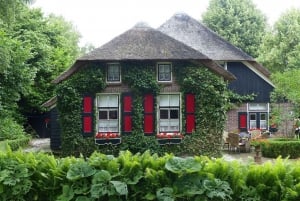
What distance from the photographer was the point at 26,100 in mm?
29969

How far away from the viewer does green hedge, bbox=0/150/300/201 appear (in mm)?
5285

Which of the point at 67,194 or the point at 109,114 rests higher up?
the point at 109,114

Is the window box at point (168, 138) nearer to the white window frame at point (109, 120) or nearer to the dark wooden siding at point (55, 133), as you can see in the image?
the white window frame at point (109, 120)

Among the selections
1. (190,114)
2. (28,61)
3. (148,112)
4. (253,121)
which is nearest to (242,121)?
(253,121)

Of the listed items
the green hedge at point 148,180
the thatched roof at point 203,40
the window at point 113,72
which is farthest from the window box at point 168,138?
the green hedge at point 148,180

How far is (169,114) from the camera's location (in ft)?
63.0

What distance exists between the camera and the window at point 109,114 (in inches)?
755

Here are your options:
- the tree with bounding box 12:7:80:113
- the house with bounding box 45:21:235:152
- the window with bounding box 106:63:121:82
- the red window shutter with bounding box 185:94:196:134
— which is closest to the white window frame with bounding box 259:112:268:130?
the house with bounding box 45:21:235:152

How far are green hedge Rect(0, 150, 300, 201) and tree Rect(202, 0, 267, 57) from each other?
39.1m

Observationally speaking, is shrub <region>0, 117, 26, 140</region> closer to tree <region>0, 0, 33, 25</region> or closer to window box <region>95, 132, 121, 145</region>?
window box <region>95, 132, 121, 145</region>

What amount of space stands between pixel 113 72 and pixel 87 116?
2162 mm

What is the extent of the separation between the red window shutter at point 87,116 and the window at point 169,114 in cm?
291

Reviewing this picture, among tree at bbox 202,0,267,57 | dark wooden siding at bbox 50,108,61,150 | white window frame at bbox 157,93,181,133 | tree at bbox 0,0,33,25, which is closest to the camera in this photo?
tree at bbox 0,0,33,25

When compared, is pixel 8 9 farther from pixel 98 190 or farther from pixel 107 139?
pixel 98 190
